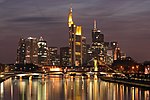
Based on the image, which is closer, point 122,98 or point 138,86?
point 122,98

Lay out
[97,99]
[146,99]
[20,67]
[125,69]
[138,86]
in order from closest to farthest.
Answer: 1. [146,99]
2. [97,99]
3. [138,86]
4. [125,69]
5. [20,67]

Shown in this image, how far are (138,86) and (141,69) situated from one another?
45461mm

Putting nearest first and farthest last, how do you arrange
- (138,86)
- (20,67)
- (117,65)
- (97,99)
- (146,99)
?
(146,99) < (97,99) < (138,86) < (117,65) < (20,67)

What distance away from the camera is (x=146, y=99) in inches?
2206

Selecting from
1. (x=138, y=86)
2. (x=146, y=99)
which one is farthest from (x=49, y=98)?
(x=138, y=86)

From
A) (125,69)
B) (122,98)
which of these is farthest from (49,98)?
(125,69)

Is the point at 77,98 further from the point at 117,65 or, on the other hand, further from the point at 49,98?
the point at 117,65

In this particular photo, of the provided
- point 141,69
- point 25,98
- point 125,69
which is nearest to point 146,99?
point 25,98

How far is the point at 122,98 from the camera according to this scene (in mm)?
60750

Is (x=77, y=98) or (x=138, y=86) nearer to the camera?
(x=77, y=98)

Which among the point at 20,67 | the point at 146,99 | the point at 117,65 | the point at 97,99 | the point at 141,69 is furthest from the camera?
the point at 20,67

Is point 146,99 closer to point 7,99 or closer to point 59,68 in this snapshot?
point 7,99

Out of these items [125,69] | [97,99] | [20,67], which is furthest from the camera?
[20,67]

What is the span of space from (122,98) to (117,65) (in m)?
94.0
